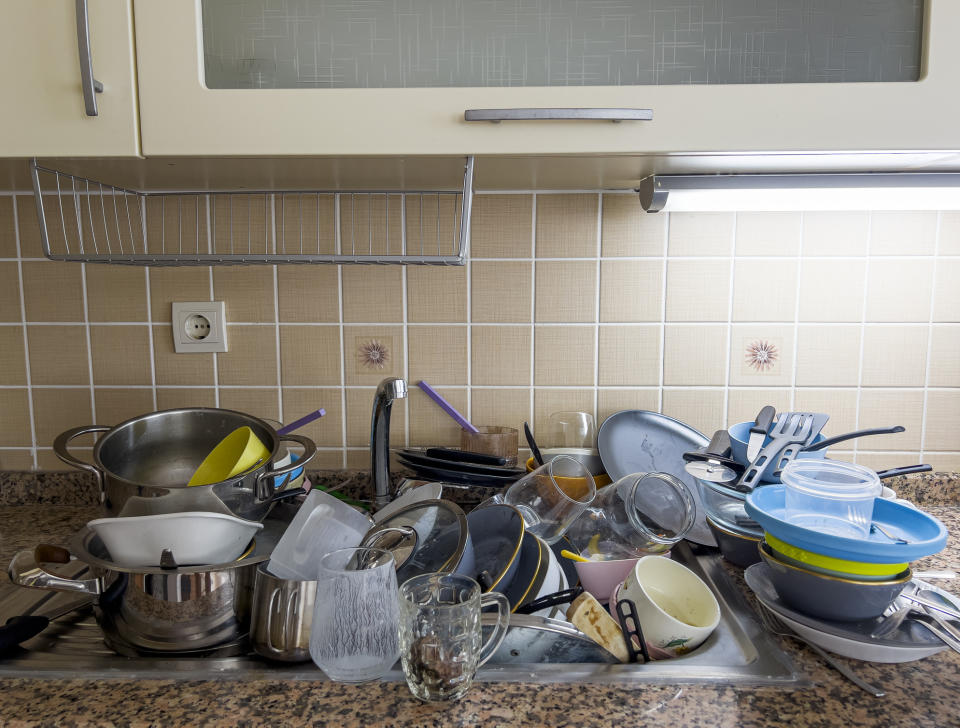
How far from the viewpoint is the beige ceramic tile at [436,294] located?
3.80 ft

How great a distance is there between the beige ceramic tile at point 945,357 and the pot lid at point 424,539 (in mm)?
908

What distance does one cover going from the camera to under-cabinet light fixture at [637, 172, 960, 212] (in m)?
0.90

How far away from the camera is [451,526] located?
84 cm

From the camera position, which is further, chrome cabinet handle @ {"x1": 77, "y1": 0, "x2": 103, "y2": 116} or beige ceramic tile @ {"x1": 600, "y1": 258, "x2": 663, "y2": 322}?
beige ceramic tile @ {"x1": 600, "y1": 258, "x2": 663, "y2": 322}

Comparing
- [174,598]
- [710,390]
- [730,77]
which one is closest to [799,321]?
[710,390]

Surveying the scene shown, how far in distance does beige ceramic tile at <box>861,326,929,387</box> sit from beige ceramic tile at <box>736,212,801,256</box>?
0.69 ft

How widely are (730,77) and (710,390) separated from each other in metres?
0.58

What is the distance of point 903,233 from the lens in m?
1.12

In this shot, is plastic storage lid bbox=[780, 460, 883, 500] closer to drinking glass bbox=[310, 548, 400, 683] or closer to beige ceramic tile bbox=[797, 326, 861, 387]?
beige ceramic tile bbox=[797, 326, 861, 387]

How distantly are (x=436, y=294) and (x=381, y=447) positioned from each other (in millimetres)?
289

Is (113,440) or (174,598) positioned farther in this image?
(113,440)

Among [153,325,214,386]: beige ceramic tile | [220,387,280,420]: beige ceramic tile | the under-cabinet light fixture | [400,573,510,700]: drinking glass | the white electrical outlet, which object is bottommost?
[400,573,510,700]: drinking glass

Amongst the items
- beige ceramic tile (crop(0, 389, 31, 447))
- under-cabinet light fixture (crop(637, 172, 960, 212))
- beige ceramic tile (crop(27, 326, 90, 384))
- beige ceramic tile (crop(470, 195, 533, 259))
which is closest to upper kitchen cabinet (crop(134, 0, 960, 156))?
under-cabinet light fixture (crop(637, 172, 960, 212))

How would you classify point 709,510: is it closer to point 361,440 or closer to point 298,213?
point 361,440
